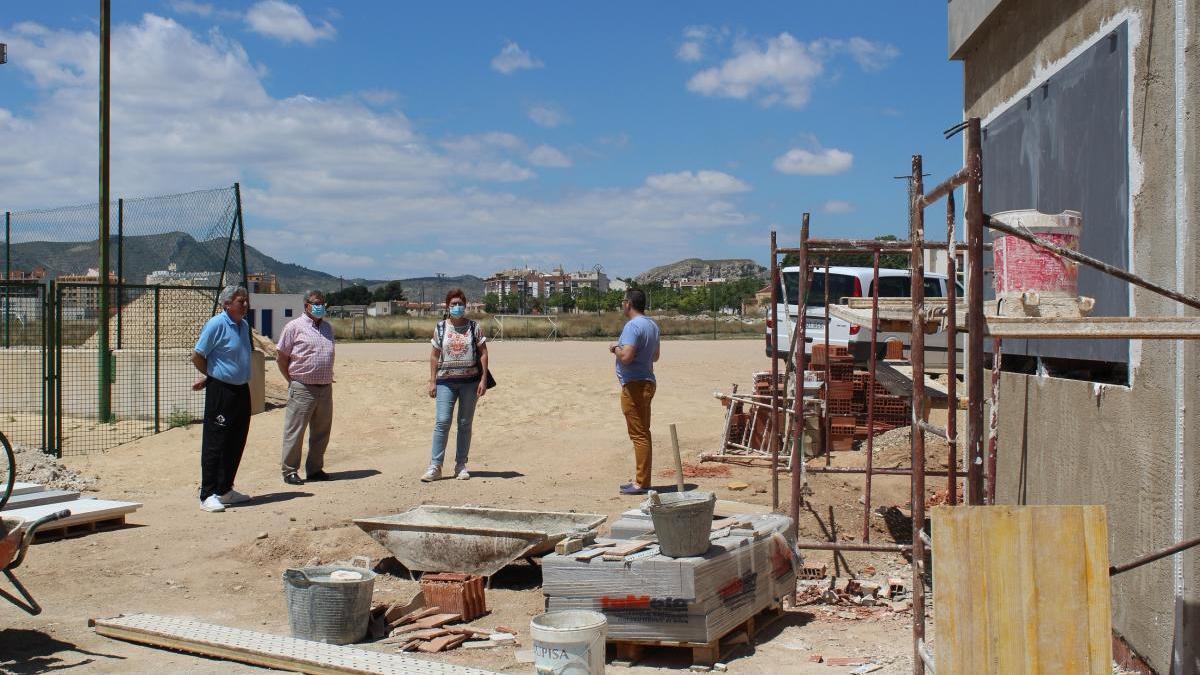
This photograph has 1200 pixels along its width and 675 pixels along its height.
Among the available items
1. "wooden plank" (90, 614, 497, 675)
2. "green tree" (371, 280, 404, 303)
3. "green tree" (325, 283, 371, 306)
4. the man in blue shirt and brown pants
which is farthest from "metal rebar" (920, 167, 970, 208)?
"green tree" (325, 283, 371, 306)

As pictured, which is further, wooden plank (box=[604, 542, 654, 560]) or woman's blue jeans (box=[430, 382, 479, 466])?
woman's blue jeans (box=[430, 382, 479, 466])

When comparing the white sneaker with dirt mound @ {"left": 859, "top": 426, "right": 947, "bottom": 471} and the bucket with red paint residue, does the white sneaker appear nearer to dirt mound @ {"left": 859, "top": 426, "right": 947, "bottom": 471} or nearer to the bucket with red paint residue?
dirt mound @ {"left": 859, "top": 426, "right": 947, "bottom": 471}

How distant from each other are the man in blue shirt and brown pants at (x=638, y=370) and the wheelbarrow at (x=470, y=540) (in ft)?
5.46

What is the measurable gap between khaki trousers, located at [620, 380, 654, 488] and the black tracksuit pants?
10.6ft

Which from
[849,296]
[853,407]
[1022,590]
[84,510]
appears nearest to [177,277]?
[84,510]

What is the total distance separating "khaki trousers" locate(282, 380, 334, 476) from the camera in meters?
10.1

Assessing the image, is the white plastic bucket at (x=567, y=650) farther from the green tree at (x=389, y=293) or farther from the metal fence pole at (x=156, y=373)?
the green tree at (x=389, y=293)

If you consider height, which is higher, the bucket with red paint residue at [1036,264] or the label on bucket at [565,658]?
the bucket with red paint residue at [1036,264]

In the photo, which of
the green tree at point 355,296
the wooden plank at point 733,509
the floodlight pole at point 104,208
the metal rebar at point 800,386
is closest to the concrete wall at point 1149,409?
the metal rebar at point 800,386

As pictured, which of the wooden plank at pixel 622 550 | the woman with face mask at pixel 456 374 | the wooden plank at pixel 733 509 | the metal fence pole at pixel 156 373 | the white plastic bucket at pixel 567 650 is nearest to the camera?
the white plastic bucket at pixel 567 650

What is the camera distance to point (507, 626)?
6.48 metres

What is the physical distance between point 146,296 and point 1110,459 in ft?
41.1

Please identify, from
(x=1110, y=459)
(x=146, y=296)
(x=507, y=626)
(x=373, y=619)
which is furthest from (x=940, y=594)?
(x=146, y=296)

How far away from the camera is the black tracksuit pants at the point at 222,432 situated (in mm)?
9055
